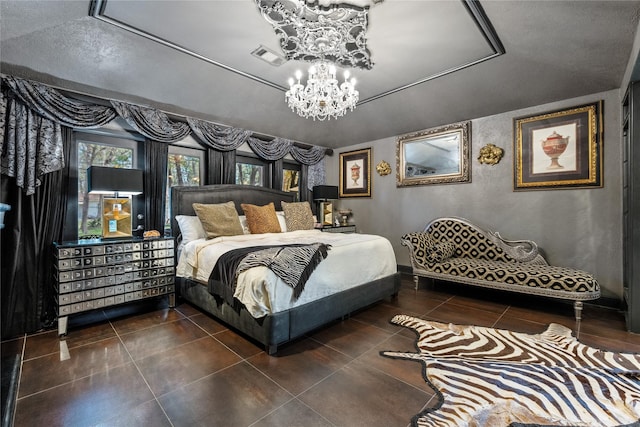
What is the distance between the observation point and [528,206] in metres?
3.65

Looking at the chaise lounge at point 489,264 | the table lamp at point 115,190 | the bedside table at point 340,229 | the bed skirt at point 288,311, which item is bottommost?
the bed skirt at point 288,311

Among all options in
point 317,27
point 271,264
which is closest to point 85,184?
point 271,264

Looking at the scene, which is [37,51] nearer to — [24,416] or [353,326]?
[24,416]

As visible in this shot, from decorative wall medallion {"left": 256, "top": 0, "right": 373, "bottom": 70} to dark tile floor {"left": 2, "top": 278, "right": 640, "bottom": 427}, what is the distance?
2632 millimetres

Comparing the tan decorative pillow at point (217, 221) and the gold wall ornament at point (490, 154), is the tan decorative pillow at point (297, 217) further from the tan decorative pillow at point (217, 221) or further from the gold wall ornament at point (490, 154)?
the gold wall ornament at point (490, 154)

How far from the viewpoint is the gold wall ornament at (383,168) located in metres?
5.05

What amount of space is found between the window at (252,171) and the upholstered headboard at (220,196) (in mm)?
400

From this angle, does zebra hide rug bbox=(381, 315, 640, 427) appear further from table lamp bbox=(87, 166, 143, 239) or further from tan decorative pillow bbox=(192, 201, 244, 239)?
table lamp bbox=(87, 166, 143, 239)

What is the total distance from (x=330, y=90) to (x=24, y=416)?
303 cm

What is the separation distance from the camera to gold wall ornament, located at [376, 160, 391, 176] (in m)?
5.05

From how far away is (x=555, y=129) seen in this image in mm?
3445

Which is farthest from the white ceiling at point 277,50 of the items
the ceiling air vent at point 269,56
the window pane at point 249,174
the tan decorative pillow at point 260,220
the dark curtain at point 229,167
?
the tan decorative pillow at point 260,220

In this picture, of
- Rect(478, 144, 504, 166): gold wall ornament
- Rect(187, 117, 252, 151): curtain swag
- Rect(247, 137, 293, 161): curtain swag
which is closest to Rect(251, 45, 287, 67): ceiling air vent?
Rect(187, 117, 252, 151): curtain swag

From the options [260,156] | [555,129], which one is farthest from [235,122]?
[555,129]
